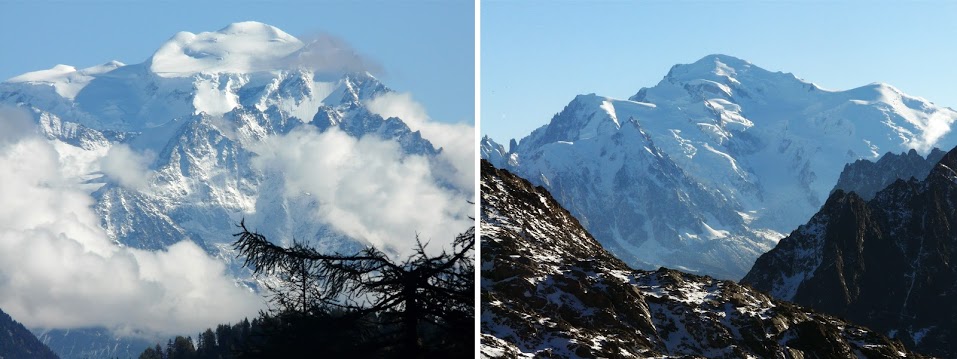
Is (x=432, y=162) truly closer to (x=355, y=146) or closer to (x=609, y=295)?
(x=355, y=146)

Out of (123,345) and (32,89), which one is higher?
(32,89)

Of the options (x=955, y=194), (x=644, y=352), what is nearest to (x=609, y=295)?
(x=644, y=352)

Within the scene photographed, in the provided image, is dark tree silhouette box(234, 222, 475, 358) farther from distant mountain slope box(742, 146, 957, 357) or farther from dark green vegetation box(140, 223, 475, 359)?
distant mountain slope box(742, 146, 957, 357)

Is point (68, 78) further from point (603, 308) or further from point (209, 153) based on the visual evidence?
point (603, 308)

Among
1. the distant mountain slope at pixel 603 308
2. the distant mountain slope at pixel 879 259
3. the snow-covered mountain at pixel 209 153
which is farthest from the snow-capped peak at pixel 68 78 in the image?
the distant mountain slope at pixel 879 259

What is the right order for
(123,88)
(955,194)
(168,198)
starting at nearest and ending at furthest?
(123,88) → (168,198) → (955,194)

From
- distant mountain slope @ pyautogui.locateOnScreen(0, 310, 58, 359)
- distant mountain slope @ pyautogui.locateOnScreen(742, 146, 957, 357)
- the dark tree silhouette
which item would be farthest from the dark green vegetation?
distant mountain slope @ pyautogui.locateOnScreen(742, 146, 957, 357)
